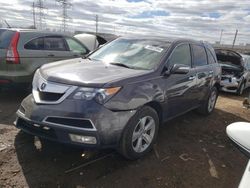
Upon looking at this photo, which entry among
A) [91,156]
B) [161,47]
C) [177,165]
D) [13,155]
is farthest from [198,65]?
[13,155]

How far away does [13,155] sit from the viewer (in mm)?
3750

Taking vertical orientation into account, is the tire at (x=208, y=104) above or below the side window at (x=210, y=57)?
below

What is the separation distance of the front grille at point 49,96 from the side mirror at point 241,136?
81.3 inches

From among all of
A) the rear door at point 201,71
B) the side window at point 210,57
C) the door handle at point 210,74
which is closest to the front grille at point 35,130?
the rear door at point 201,71

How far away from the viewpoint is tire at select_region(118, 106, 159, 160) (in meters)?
3.53

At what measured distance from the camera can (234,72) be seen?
33.4ft

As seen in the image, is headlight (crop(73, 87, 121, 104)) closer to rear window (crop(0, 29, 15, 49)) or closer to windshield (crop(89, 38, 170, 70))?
windshield (crop(89, 38, 170, 70))

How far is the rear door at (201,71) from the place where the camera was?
214 inches

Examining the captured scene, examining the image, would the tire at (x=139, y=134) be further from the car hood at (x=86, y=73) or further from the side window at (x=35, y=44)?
the side window at (x=35, y=44)

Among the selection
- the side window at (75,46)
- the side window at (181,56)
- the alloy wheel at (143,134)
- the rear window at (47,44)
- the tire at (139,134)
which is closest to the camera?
the tire at (139,134)

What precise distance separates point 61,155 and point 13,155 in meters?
0.65

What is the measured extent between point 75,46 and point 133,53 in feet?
11.2

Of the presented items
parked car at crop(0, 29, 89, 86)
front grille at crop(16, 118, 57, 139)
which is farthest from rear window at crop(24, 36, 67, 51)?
front grille at crop(16, 118, 57, 139)

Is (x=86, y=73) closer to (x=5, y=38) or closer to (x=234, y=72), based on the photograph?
(x=5, y=38)
